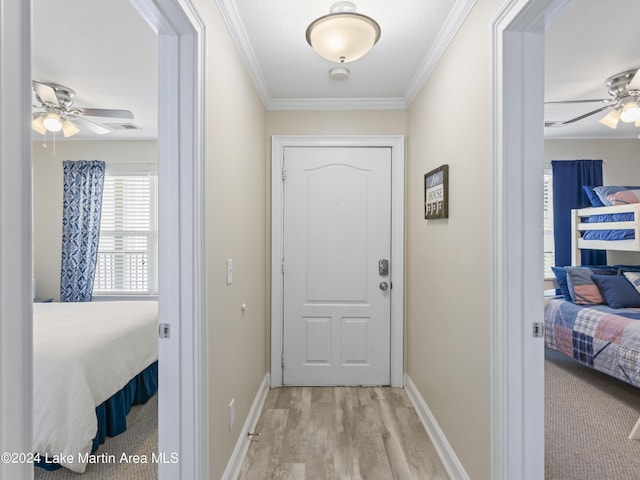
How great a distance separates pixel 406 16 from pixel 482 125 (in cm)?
78

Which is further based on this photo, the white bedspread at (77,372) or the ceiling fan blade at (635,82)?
the ceiling fan blade at (635,82)

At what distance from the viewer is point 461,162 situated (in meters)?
1.90

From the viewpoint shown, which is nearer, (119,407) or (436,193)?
(436,193)

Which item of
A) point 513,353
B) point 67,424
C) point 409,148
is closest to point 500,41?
point 513,353

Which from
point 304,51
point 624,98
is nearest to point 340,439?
point 304,51

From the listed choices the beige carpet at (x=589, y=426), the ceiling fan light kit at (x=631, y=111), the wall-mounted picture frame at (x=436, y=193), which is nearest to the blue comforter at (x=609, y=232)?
the ceiling fan light kit at (x=631, y=111)

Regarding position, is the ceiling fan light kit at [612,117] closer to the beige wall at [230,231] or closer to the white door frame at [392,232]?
the white door frame at [392,232]

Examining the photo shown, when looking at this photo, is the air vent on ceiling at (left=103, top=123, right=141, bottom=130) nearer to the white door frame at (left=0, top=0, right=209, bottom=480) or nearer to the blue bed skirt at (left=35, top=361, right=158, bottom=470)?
the blue bed skirt at (left=35, top=361, right=158, bottom=470)

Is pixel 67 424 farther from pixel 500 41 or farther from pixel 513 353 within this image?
pixel 500 41

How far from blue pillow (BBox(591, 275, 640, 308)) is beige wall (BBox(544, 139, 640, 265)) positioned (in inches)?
44.5

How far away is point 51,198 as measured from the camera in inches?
170

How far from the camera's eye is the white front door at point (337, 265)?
10.2ft

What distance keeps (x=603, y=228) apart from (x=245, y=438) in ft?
13.0

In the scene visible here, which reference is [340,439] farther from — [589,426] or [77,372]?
[589,426]
